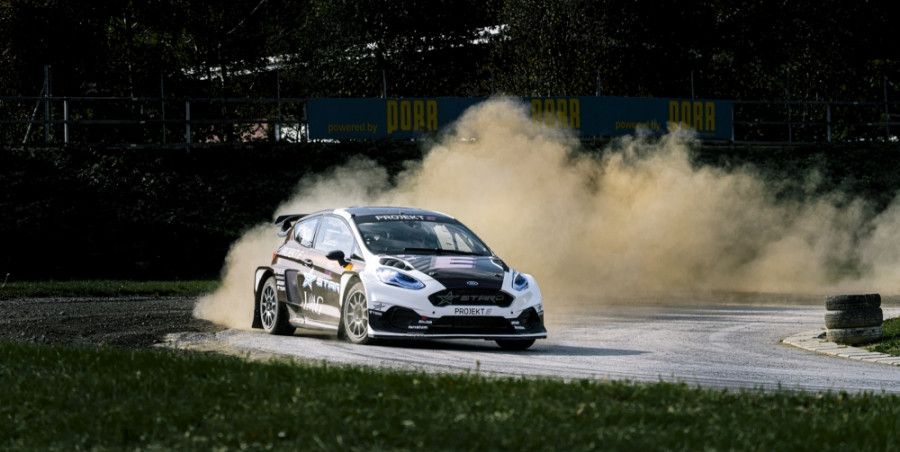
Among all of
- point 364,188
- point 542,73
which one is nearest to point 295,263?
point 364,188

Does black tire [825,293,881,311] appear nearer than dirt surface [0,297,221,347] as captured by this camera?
Yes

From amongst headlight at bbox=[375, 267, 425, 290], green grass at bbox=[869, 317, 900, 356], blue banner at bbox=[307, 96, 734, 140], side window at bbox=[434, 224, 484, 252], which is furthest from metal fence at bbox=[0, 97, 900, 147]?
green grass at bbox=[869, 317, 900, 356]

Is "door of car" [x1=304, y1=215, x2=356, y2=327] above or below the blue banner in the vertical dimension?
below

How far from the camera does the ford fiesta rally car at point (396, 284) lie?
15930 mm

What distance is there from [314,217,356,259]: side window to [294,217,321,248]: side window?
0.17 m

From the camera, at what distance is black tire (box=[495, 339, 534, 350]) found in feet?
53.2

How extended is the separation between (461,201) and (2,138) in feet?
49.3

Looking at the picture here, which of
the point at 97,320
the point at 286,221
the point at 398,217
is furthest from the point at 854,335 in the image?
the point at 97,320

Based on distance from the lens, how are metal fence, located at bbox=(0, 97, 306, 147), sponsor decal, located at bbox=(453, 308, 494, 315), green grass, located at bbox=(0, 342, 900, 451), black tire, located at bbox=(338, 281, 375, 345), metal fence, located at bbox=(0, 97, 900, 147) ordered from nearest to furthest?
1. green grass, located at bbox=(0, 342, 900, 451)
2. sponsor decal, located at bbox=(453, 308, 494, 315)
3. black tire, located at bbox=(338, 281, 375, 345)
4. metal fence, located at bbox=(0, 97, 306, 147)
5. metal fence, located at bbox=(0, 97, 900, 147)

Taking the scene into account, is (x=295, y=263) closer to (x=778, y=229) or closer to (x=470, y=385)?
(x=470, y=385)

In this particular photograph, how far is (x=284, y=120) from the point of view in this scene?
37812 millimetres

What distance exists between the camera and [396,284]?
16031 millimetres

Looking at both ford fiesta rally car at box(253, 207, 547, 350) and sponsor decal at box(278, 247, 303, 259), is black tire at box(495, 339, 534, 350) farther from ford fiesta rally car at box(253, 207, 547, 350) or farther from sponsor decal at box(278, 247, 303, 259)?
sponsor decal at box(278, 247, 303, 259)

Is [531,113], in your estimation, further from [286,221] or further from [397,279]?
[397,279]
